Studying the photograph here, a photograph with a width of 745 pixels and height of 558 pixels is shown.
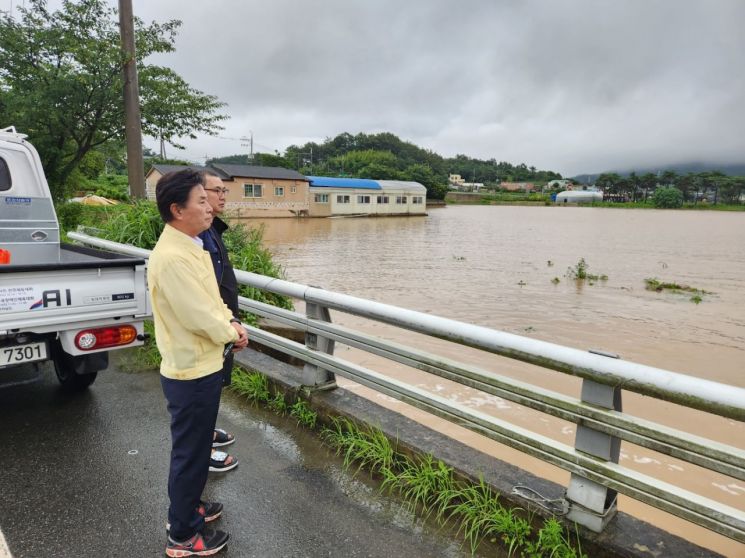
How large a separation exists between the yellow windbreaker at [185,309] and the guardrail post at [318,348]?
1326 mm

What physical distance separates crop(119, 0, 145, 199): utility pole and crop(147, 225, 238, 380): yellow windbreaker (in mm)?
9407

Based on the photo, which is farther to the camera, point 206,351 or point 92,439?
point 92,439

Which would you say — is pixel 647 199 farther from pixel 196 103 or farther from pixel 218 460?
pixel 218 460

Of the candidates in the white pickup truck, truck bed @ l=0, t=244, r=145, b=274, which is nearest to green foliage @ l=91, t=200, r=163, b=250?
truck bed @ l=0, t=244, r=145, b=274

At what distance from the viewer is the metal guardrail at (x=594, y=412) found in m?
1.88

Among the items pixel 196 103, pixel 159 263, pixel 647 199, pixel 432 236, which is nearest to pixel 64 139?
pixel 196 103

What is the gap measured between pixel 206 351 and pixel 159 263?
44 cm

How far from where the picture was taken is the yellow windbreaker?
214cm

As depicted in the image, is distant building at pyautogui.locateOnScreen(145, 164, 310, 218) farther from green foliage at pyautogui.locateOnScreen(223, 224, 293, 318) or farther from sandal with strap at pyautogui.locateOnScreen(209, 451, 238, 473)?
sandal with strap at pyautogui.locateOnScreen(209, 451, 238, 473)

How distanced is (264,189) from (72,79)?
102 ft

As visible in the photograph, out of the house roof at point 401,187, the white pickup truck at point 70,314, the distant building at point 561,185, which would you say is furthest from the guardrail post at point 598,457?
the distant building at point 561,185

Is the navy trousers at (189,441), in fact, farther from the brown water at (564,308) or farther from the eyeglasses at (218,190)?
the brown water at (564,308)

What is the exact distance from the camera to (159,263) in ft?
7.07

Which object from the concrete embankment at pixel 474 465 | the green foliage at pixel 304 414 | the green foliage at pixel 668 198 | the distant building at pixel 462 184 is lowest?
the green foliage at pixel 304 414
